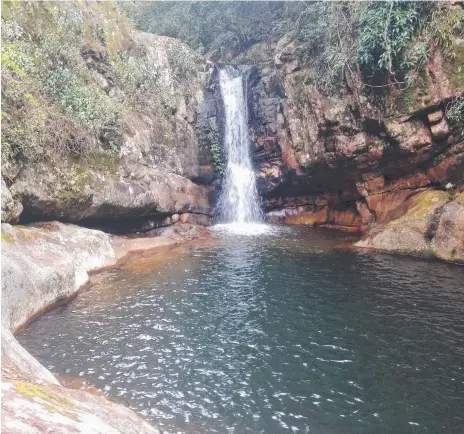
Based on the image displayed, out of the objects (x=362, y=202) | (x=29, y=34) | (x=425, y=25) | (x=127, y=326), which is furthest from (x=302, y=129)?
(x=127, y=326)

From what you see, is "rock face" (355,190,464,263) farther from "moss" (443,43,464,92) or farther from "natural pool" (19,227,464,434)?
"moss" (443,43,464,92)

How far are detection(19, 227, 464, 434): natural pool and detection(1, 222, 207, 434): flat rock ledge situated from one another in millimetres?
598

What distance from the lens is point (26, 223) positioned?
12492mm

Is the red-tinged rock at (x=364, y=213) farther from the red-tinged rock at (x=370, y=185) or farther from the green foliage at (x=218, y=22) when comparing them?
the green foliage at (x=218, y=22)

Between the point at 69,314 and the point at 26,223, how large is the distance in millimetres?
4955

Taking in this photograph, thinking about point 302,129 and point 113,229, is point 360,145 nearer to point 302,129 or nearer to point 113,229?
point 302,129

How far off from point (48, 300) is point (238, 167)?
15591 mm

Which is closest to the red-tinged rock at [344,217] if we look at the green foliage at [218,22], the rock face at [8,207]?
the green foliage at [218,22]

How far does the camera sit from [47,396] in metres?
3.89

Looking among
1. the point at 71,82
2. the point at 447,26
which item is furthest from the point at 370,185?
the point at 71,82

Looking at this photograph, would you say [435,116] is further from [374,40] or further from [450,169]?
[374,40]

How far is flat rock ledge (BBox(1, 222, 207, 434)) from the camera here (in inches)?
135

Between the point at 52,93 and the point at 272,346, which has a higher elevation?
the point at 52,93

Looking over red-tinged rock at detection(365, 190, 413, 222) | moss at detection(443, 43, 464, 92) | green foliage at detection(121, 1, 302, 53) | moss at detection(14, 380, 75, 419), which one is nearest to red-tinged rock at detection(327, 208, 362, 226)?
red-tinged rock at detection(365, 190, 413, 222)
